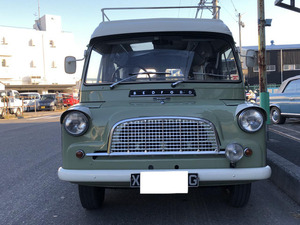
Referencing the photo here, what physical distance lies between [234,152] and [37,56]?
43759 mm

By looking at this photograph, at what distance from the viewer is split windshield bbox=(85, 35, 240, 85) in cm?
368

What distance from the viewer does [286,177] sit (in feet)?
13.4

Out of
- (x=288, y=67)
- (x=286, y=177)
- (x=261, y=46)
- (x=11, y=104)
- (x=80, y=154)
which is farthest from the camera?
(x=288, y=67)

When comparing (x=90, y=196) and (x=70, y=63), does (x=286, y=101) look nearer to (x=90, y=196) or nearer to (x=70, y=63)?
(x=70, y=63)

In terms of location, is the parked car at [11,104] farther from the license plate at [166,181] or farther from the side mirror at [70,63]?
the license plate at [166,181]

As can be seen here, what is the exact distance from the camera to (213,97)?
350 centimetres

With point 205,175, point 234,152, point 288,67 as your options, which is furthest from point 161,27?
point 288,67

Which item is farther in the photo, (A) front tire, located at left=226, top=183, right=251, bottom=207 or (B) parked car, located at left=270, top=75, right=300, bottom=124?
(B) parked car, located at left=270, top=75, right=300, bottom=124

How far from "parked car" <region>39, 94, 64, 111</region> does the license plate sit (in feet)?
87.6

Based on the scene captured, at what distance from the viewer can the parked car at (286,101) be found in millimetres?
10299

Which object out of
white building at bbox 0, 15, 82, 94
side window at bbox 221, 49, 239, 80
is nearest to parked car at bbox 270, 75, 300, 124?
side window at bbox 221, 49, 239, 80

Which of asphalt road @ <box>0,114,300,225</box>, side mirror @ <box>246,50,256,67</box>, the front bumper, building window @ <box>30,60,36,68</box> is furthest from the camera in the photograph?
building window @ <box>30,60,36,68</box>

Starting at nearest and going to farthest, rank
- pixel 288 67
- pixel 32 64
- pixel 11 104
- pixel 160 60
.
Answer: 1. pixel 160 60
2. pixel 11 104
3. pixel 288 67
4. pixel 32 64

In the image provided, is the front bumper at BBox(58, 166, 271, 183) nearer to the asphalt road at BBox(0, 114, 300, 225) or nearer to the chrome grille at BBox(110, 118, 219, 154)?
the chrome grille at BBox(110, 118, 219, 154)
